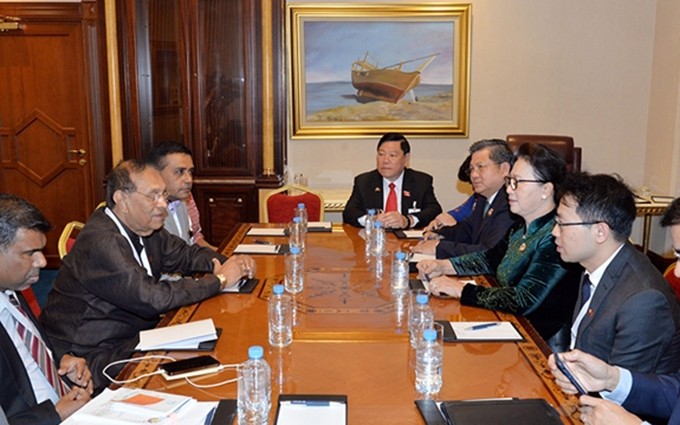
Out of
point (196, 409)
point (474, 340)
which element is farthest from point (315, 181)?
point (196, 409)

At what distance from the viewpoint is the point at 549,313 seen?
2754 mm

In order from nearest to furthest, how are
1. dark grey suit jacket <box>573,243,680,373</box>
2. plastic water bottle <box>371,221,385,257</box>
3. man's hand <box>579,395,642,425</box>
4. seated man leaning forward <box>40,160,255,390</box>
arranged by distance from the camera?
man's hand <box>579,395,642,425</box> → dark grey suit jacket <box>573,243,680,373</box> → seated man leaning forward <box>40,160,255,390</box> → plastic water bottle <box>371,221,385,257</box>

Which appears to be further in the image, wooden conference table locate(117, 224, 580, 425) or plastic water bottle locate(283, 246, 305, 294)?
plastic water bottle locate(283, 246, 305, 294)

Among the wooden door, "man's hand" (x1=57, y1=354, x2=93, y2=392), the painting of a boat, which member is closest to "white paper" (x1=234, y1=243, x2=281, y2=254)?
"man's hand" (x1=57, y1=354, x2=93, y2=392)

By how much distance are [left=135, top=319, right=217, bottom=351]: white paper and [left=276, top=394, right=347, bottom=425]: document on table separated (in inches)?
20.8

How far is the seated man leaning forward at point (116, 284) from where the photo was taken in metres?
2.70

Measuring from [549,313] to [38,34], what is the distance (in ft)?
17.2

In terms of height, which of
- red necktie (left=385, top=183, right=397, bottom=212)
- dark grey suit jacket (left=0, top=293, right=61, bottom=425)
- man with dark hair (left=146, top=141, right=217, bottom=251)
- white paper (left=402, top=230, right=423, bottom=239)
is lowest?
dark grey suit jacket (left=0, top=293, right=61, bottom=425)

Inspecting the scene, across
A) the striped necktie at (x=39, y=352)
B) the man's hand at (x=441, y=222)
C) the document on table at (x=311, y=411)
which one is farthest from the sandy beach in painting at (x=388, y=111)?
the document on table at (x=311, y=411)

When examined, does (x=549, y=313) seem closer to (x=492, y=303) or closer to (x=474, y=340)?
(x=492, y=303)

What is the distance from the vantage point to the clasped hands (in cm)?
283

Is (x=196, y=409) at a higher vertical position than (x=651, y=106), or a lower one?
lower

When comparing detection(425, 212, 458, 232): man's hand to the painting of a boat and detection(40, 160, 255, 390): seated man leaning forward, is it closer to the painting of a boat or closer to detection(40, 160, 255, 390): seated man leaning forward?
detection(40, 160, 255, 390): seated man leaning forward

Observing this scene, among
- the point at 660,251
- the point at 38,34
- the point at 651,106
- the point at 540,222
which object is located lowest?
the point at 660,251
